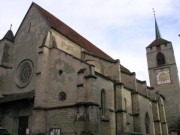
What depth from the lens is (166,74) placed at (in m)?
37.2

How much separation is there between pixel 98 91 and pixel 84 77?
2263 mm

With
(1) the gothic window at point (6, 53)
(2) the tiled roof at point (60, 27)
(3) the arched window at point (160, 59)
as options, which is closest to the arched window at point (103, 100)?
(2) the tiled roof at point (60, 27)

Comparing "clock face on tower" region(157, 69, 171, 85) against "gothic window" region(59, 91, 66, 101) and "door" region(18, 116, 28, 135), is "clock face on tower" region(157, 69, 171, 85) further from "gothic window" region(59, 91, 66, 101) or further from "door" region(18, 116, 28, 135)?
"door" region(18, 116, 28, 135)

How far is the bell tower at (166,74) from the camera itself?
3481cm

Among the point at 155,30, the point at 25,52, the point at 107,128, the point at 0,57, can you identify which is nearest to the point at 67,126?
the point at 107,128

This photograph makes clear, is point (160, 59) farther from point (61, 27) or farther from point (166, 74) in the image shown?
point (61, 27)

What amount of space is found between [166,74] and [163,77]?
70 cm

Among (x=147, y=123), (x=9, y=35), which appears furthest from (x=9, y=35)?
(x=147, y=123)

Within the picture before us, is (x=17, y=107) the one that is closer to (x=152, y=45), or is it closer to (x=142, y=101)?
(x=142, y=101)

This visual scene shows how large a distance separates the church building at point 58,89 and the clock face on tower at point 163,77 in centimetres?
1320

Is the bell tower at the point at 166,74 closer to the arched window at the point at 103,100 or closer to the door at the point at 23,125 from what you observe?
the arched window at the point at 103,100

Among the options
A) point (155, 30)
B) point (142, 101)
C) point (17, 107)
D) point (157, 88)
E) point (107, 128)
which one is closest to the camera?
point (107, 128)

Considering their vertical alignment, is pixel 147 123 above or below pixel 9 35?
below

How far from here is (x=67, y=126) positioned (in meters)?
15.2
